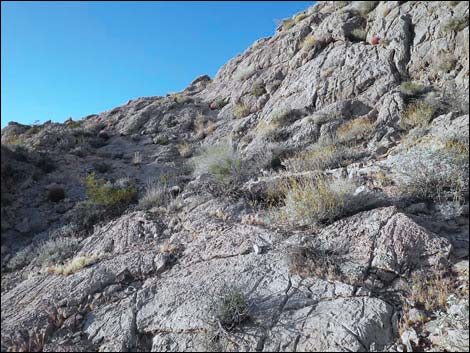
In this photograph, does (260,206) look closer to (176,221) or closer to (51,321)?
(176,221)

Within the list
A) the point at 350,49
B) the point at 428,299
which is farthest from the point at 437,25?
the point at 428,299

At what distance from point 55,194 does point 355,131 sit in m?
7.61

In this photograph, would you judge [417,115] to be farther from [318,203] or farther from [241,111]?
[241,111]

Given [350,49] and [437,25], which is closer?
[437,25]

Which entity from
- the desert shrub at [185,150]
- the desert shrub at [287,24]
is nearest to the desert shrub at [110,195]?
the desert shrub at [185,150]

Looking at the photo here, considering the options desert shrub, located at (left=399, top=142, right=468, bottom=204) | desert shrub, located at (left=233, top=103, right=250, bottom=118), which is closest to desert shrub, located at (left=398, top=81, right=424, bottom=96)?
desert shrub, located at (left=399, top=142, right=468, bottom=204)

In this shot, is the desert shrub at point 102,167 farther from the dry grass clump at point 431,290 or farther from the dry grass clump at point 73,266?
the dry grass clump at point 431,290

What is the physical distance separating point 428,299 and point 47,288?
196 inches

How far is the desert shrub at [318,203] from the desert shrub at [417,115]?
3522 mm

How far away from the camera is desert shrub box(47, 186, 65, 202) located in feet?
28.3

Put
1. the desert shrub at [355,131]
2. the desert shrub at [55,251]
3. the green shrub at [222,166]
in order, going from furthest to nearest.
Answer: the desert shrub at [355,131] → the green shrub at [222,166] → the desert shrub at [55,251]

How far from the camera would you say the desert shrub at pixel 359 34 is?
12508mm

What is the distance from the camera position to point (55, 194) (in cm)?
866

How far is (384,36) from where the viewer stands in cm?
1155
